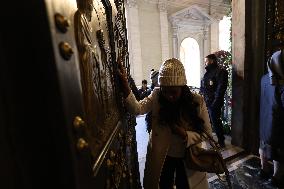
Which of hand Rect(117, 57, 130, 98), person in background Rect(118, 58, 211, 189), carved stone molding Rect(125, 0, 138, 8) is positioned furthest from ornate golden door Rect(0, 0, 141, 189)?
carved stone molding Rect(125, 0, 138, 8)

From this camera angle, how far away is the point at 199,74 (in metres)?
17.5

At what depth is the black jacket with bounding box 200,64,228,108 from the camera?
4.93 metres

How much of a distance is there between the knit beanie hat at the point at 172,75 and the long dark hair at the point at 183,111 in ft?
0.57

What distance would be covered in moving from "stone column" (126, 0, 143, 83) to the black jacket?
843cm

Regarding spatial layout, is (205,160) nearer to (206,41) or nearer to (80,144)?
(80,144)

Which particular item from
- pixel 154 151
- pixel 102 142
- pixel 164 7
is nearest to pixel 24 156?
pixel 102 142

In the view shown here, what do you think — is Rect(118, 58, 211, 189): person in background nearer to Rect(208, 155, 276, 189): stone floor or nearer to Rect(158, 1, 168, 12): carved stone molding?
Rect(208, 155, 276, 189): stone floor

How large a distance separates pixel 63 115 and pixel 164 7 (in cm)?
1519

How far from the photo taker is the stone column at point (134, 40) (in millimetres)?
13179

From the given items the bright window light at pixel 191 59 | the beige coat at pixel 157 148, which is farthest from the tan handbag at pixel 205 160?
the bright window light at pixel 191 59

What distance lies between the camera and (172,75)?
210cm

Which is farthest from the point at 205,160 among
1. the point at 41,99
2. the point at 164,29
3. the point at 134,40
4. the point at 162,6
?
the point at 162,6

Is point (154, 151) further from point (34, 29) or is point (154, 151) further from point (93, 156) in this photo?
point (34, 29)

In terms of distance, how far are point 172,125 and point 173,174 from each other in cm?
55
